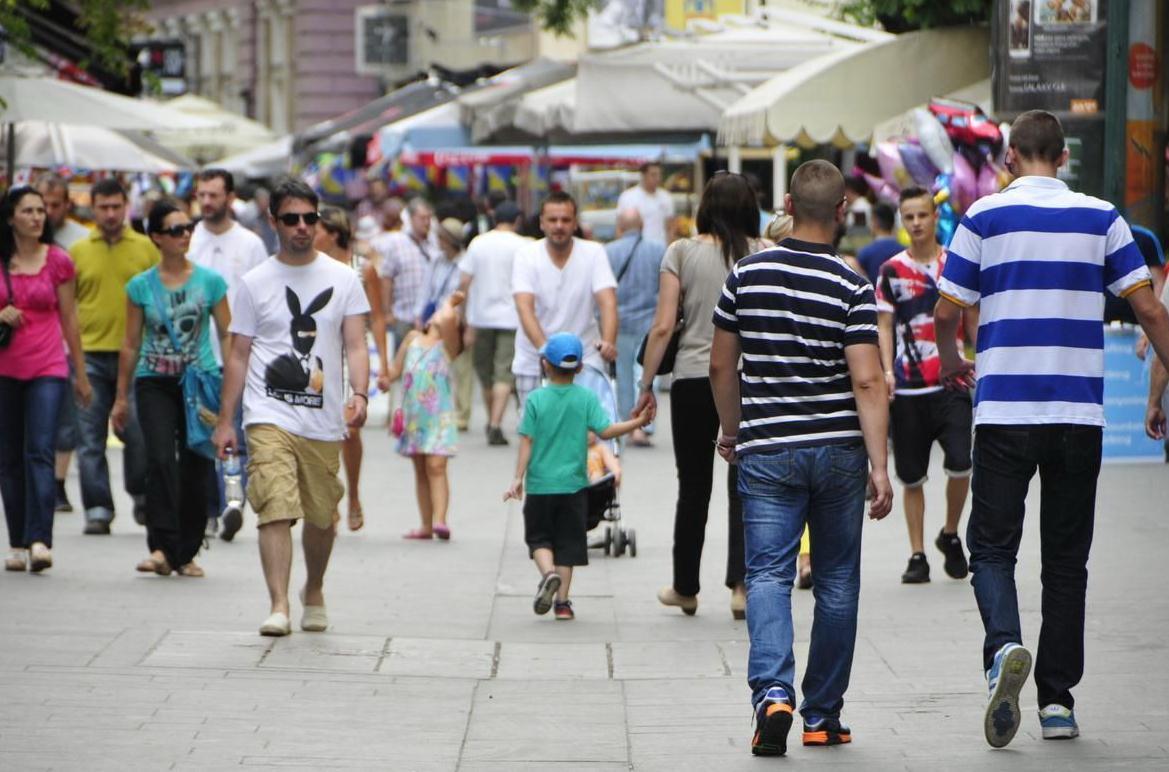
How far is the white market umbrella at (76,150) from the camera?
20156mm

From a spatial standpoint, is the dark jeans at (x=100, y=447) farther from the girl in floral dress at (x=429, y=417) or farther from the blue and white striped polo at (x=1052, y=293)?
the blue and white striped polo at (x=1052, y=293)

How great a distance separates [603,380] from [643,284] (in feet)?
16.4

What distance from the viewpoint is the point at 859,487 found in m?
6.47

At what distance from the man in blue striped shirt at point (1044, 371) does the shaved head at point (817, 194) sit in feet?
1.30

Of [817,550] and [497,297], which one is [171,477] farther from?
[497,297]

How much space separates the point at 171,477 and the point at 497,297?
→ 762cm

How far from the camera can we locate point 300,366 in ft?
27.8

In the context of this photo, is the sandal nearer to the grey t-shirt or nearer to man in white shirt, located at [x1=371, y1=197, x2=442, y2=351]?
the grey t-shirt

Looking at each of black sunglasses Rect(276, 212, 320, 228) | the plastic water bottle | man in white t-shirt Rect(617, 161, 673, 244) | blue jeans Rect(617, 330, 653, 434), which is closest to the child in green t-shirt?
black sunglasses Rect(276, 212, 320, 228)

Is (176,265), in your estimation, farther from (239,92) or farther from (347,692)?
(239,92)

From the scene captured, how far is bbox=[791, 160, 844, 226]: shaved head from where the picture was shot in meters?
6.45

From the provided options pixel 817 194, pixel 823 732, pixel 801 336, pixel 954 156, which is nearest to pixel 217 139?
pixel 954 156

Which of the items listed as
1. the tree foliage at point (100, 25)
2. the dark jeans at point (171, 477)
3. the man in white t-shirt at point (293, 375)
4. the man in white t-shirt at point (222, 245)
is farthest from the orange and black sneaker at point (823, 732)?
the tree foliage at point (100, 25)

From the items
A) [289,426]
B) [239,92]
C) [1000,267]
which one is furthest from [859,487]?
[239,92]
